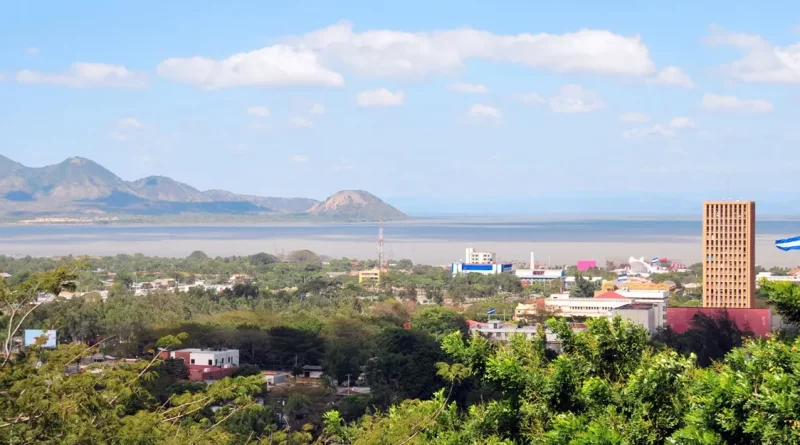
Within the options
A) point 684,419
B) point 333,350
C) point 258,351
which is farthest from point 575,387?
point 258,351

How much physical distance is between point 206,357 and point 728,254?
1595cm

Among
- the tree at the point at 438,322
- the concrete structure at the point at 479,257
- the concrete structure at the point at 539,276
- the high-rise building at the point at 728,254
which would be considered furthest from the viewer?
the concrete structure at the point at 479,257

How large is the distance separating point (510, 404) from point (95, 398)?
294cm

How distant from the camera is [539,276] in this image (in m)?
58.9

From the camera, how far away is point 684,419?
6035 mm

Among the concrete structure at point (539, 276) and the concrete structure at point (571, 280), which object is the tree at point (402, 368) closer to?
the concrete structure at point (571, 280)

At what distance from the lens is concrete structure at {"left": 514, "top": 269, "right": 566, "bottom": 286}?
5822 cm

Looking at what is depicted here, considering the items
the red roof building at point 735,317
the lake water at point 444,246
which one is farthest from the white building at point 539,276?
the red roof building at point 735,317

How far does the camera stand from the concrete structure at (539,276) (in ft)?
191

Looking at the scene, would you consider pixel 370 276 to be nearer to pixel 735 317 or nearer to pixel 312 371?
pixel 312 371

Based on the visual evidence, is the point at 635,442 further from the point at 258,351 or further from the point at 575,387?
the point at 258,351

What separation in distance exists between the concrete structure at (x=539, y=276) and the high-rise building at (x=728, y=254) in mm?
24113

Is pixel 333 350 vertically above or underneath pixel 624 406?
underneath

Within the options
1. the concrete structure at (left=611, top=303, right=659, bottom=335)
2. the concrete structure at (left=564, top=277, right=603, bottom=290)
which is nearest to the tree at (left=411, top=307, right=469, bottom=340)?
the concrete structure at (left=611, top=303, right=659, bottom=335)
